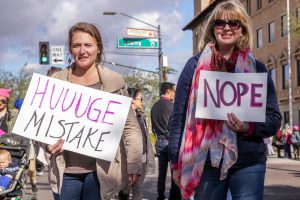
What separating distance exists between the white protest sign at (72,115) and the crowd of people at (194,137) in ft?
0.29

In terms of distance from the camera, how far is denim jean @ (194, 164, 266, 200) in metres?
3.55

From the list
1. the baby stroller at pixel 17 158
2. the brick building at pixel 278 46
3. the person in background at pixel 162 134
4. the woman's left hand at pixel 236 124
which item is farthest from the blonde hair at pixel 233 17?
the brick building at pixel 278 46

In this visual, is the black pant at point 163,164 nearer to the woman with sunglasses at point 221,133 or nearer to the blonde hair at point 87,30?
the blonde hair at point 87,30

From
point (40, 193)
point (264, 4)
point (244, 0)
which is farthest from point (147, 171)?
point (244, 0)

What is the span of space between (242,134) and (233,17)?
75 cm

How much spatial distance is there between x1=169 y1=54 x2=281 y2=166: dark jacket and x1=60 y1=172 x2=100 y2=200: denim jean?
577 millimetres

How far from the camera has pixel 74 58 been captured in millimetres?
4062

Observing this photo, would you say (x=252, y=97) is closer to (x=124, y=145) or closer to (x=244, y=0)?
(x=124, y=145)

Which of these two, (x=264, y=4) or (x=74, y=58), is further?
(x=264, y=4)

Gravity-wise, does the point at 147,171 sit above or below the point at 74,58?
below

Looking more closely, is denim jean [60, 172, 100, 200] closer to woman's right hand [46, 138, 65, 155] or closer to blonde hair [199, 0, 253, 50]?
woman's right hand [46, 138, 65, 155]

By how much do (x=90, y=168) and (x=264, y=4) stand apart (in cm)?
4430

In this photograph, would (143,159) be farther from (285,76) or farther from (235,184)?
(285,76)

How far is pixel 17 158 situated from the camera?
7.36m
